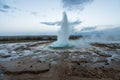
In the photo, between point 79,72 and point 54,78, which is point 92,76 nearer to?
point 79,72

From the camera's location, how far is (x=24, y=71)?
590 centimetres

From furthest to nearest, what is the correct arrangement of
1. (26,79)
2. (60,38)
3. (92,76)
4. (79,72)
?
(60,38) < (79,72) < (92,76) < (26,79)

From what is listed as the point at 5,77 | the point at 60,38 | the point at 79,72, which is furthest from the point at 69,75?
the point at 60,38

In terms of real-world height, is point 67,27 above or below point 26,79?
above

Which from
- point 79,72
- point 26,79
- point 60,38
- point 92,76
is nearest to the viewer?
point 26,79

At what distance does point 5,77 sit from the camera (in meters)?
5.17

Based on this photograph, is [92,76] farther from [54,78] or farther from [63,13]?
[63,13]

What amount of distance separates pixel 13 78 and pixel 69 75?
7.41 ft

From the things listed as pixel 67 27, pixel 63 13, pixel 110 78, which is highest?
pixel 63 13

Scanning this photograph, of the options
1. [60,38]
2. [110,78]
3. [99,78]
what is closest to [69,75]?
[99,78]

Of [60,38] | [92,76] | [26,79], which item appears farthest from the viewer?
[60,38]

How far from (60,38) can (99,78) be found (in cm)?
1158

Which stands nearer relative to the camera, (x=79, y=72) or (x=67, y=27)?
(x=79, y=72)

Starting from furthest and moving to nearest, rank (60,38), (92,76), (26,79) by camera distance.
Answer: (60,38) < (92,76) < (26,79)
